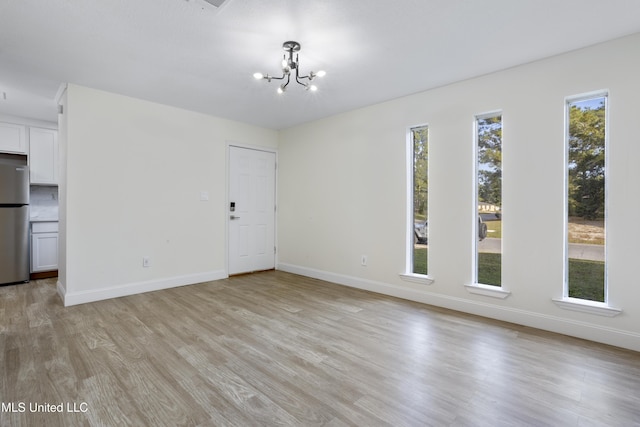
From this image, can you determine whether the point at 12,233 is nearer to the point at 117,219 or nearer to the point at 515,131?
the point at 117,219

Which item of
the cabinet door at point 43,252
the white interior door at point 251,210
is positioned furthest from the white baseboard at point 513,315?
the cabinet door at point 43,252

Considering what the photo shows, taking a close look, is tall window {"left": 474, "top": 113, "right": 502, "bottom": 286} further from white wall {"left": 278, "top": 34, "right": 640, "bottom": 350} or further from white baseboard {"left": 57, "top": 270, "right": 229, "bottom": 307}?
white baseboard {"left": 57, "top": 270, "right": 229, "bottom": 307}

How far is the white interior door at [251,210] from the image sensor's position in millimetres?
4852

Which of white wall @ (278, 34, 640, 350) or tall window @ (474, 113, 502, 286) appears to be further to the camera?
tall window @ (474, 113, 502, 286)

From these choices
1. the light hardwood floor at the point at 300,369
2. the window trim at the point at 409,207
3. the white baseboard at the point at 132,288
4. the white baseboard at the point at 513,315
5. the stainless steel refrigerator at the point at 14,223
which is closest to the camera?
the light hardwood floor at the point at 300,369

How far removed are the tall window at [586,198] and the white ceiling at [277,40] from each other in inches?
23.8

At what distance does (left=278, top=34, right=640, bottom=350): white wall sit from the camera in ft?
7.92

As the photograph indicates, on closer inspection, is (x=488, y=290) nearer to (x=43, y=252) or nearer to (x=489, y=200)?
(x=489, y=200)

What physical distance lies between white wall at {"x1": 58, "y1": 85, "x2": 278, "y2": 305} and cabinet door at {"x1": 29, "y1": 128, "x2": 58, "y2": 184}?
160 centimetres

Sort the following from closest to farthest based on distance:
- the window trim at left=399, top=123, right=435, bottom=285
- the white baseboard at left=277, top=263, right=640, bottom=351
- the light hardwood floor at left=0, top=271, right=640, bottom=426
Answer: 1. the light hardwood floor at left=0, top=271, right=640, bottom=426
2. the white baseboard at left=277, top=263, right=640, bottom=351
3. the window trim at left=399, top=123, right=435, bottom=285

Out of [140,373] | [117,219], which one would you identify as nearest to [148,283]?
[117,219]

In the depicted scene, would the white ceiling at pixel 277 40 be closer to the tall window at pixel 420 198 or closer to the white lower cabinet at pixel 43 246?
the tall window at pixel 420 198

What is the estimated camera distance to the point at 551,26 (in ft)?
7.39

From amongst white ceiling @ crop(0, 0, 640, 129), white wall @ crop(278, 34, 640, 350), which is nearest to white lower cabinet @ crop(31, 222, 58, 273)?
white ceiling @ crop(0, 0, 640, 129)
